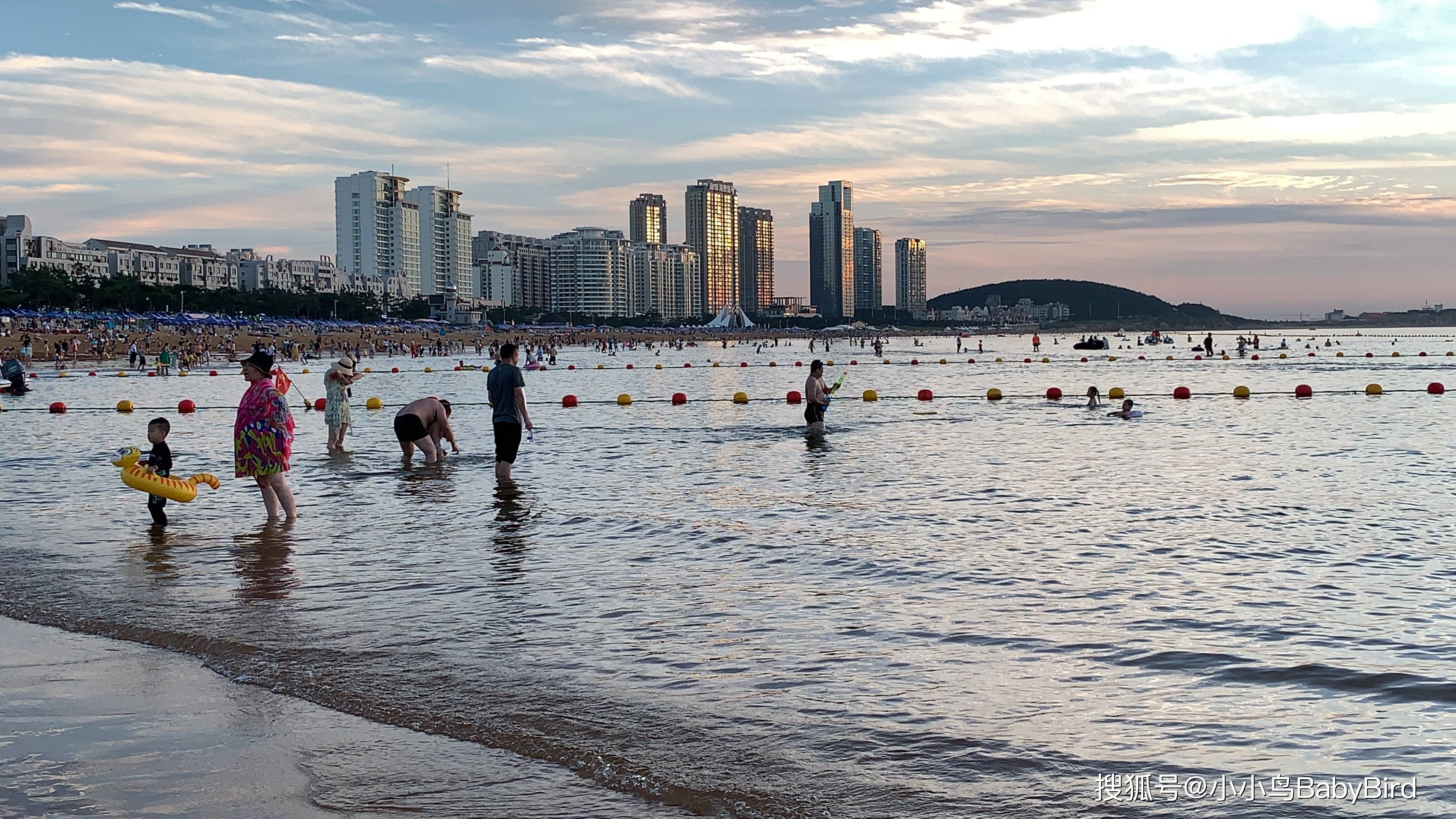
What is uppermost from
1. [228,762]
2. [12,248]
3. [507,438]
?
[12,248]

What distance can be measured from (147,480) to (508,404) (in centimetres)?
414

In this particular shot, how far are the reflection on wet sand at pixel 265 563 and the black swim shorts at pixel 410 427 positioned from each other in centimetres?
476

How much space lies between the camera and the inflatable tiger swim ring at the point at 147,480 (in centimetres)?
1129

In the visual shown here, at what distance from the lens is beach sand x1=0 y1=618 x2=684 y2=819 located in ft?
15.2

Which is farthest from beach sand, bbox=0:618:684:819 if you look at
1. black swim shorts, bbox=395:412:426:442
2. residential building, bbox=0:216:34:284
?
residential building, bbox=0:216:34:284

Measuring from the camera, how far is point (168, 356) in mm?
59531

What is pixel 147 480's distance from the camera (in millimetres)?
11398

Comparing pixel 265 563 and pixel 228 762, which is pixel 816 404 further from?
pixel 228 762

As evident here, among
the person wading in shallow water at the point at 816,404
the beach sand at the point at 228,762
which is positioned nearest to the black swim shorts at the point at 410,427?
the person wading in shallow water at the point at 816,404

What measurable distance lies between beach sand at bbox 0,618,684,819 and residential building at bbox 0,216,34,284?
186 meters

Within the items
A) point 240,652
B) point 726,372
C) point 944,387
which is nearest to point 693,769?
point 240,652

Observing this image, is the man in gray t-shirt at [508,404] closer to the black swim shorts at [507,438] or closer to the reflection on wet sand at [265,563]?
the black swim shorts at [507,438]

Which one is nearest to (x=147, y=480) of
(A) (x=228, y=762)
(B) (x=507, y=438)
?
(B) (x=507, y=438)

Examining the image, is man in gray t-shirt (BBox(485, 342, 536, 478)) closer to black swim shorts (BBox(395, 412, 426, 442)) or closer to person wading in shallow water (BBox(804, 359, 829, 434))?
black swim shorts (BBox(395, 412, 426, 442))
